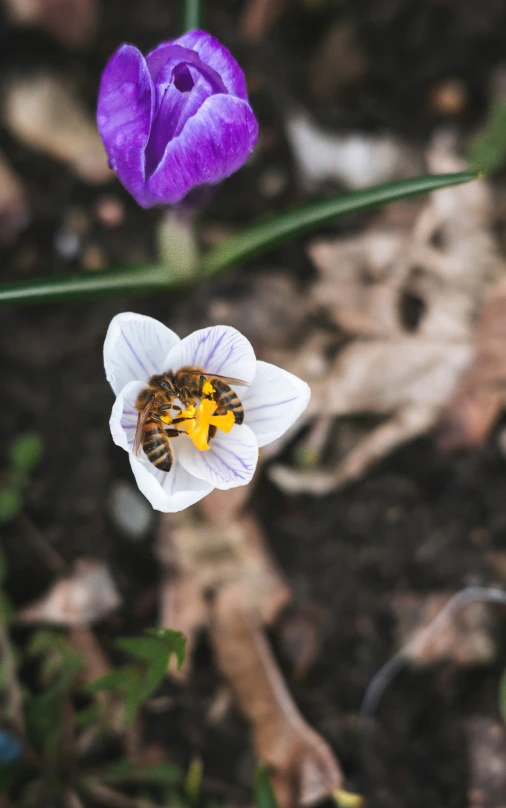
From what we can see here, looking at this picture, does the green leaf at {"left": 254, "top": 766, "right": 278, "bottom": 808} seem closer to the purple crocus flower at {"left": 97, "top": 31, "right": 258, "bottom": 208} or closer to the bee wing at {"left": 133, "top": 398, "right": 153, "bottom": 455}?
the bee wing at {"left": 133, "top": 398, "right": 153, "bottom": 455}

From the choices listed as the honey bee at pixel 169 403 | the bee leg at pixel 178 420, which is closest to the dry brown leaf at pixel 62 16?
the honey bee at pixel 169 403

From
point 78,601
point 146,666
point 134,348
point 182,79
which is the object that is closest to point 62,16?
point 182,79

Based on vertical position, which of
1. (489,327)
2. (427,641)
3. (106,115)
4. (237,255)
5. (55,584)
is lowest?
(427,641)

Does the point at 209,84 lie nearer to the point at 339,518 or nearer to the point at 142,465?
the point at 142,465

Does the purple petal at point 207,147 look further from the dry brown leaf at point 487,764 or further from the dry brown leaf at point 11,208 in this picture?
the dry brown leaf at point 487,764

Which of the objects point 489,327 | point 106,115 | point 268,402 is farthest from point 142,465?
point 489,327
